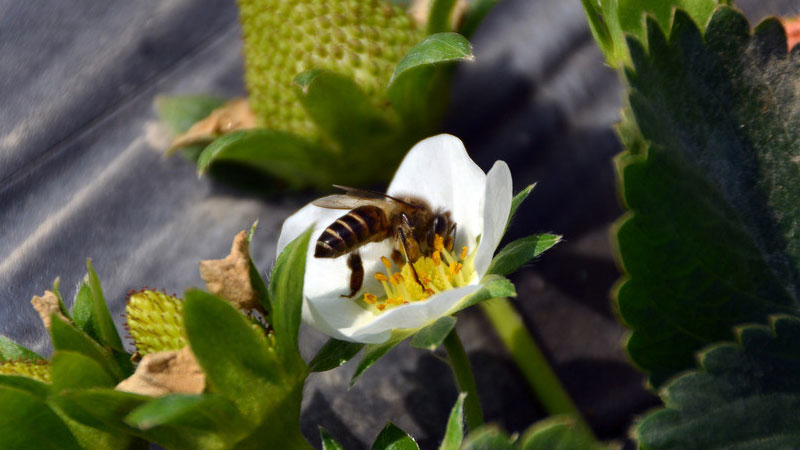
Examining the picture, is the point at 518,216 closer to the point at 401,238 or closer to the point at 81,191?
the point at 401,238

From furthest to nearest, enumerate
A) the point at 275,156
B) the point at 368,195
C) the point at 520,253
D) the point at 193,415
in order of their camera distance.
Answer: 1. the point at 275,156
2. the point at 368,195
3. the point at 520,253
4. the point at 193,415

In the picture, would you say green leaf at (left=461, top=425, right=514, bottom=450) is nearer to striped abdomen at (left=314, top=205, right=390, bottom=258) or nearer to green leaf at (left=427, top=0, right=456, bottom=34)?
striped abdomen at (left=314, top=205, right=390, bottom=258)

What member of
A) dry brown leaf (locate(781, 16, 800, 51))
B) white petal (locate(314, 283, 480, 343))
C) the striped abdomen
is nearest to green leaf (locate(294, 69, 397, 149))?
the striped abdomen

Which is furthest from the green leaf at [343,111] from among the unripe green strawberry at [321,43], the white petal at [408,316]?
the white petal at [408,316]

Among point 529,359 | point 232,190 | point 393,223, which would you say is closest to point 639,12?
point 393,223

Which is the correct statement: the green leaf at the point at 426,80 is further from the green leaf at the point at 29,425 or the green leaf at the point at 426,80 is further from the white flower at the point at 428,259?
the green leaf at the point at 29,425

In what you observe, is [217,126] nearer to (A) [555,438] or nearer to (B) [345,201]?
(B) [345,201]

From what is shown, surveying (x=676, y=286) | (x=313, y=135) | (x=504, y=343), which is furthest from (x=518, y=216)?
(x=676, y=286)
